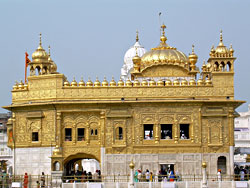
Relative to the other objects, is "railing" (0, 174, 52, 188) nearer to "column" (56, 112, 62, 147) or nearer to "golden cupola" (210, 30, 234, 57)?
"column" (56, 112, 62, 147)

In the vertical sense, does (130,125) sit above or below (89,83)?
below

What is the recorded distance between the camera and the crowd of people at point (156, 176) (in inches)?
1320

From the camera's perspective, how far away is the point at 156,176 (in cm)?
3609

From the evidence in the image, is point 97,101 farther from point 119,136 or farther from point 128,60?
point 128,60

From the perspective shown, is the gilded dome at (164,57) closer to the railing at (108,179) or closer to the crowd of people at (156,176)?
the crowd of people at (156,176)

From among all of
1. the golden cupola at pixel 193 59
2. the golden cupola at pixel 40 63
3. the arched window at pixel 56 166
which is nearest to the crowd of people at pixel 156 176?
the arched window at pixel 56 166

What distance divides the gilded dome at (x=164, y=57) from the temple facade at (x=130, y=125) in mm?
2958

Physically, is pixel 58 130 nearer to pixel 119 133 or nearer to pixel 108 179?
pixel 119 133

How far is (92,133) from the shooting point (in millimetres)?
37094

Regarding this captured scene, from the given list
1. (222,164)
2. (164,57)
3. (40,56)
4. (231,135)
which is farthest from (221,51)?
(40,56)

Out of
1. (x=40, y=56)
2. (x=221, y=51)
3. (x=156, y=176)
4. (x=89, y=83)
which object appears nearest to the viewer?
(x=156, y=176)

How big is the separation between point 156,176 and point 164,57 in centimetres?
851

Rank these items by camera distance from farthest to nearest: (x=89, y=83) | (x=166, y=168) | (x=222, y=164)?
(x=89, y=83)
(x=166, y=168)
(x=222, y=164)

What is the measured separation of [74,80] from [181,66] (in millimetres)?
7282
